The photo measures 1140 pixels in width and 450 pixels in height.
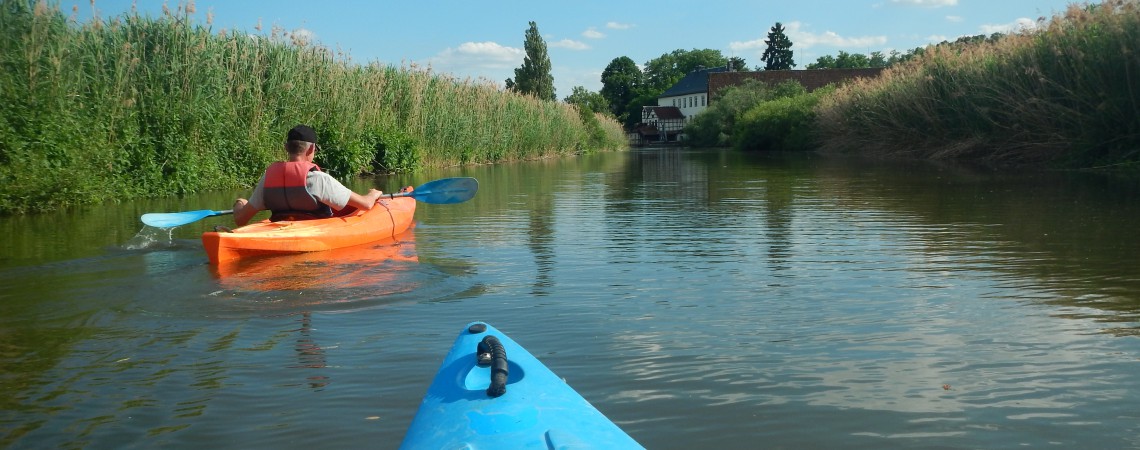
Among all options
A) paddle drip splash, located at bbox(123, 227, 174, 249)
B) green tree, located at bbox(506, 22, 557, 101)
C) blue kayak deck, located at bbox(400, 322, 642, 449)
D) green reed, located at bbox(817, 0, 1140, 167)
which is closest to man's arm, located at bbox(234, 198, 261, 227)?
paddle drip splash, located at bbox(123, 227, 174, 249)

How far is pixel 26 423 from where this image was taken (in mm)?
3316

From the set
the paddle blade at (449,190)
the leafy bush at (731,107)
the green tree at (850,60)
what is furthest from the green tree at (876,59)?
the paddle blade at (449,190)

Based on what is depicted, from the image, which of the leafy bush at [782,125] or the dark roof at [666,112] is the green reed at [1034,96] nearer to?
the leafy bush at [782,125]

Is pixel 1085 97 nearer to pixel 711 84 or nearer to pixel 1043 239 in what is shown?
pixel 1043 239

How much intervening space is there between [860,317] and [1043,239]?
3.59 meters

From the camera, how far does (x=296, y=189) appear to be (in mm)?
7379

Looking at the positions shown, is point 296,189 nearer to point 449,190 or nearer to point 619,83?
point 449,190

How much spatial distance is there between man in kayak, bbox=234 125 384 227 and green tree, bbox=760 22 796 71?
101 metres

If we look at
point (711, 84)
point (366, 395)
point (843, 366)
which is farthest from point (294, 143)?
point (711, 84)

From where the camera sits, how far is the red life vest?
7309 millimetres

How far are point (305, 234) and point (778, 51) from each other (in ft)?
339

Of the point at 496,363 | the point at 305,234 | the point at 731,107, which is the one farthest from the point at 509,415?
the point at 731,107

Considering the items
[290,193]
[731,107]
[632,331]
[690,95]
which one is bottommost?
[632,331]

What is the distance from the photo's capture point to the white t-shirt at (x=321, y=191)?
7406mm
